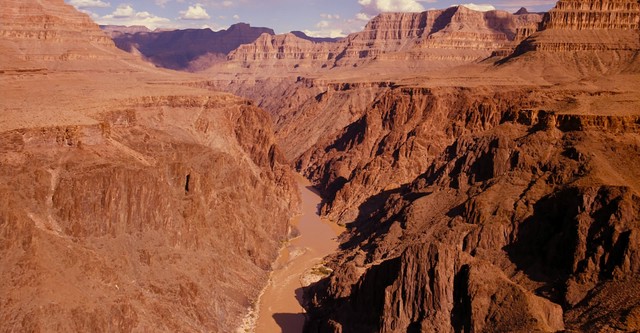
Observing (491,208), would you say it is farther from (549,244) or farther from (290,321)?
(290,321)

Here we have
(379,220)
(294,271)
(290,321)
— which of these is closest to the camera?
(290,321)

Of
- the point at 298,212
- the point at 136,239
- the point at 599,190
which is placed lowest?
the point at 298,212

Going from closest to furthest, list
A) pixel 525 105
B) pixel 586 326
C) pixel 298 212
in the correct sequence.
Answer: pixel 586 326 → pixel 525 105 → pixel 298 212

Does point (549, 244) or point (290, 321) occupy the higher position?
point (549, 244)

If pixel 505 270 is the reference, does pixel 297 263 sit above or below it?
below

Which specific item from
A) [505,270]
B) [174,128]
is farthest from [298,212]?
[505,270]

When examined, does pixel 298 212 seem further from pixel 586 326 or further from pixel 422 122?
pixel 586 326

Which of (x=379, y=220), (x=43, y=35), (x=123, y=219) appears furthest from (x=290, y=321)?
(x=43, y=35)

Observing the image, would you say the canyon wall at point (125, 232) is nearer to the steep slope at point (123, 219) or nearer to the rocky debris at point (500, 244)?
the steep slope at point (123, 219)
